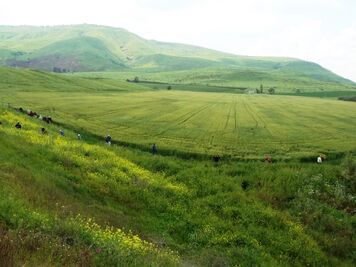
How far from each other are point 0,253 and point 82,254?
325 cm

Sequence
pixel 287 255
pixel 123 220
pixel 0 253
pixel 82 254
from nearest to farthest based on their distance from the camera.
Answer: pixel 0 253 → pixel 82 254 → pixel 123 220 → pixel 287 255

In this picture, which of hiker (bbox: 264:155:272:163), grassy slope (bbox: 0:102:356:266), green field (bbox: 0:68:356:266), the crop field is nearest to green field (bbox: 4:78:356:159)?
the crop field

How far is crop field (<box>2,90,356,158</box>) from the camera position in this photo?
62.7 m

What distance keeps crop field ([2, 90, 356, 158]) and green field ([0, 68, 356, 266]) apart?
1.18ft

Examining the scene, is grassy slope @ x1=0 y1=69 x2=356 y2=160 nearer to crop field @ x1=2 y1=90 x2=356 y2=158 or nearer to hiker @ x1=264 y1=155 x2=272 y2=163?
A: crop field @ x1=2 y1=90 x2=356 y2=158

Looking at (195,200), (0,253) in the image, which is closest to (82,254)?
(0,253)

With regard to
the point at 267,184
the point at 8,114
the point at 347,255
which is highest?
the point at 8,114

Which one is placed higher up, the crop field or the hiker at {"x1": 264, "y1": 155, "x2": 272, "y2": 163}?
the crop field

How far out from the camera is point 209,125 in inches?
3145

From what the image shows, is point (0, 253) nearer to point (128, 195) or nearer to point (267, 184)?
point (128, 195)

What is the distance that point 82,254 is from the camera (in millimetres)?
13750

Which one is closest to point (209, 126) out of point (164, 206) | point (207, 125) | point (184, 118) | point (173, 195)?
point (207, 125)

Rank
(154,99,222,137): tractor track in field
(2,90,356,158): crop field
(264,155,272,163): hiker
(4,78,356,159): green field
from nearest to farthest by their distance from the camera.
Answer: (264,155,272,163): hiker < (4,78,356,159): green field < (2,90,356,158): crop field < (154,99,222,137): tractor track in field

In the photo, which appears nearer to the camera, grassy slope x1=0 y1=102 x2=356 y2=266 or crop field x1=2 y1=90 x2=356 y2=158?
grassy slope x1=0 y1=102 x2=356 y2=266
